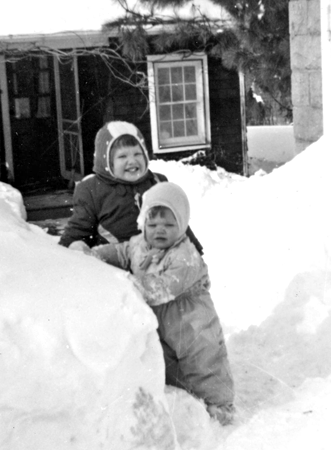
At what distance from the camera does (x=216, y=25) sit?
12.1m

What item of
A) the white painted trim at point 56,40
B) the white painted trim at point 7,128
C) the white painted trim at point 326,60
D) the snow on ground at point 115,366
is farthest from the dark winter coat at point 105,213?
the white painted trim at point 7,128

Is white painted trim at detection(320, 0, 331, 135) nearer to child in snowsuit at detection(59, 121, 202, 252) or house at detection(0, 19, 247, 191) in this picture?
child in snowsuit at detection(59, 121, 202, 252)

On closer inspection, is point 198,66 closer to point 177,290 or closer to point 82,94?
point 82,94

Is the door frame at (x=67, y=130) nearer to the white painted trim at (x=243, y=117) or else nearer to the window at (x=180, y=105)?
the window at (x=180, y=105)

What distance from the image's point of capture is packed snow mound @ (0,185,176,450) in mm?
2537

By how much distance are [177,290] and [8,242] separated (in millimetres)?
807

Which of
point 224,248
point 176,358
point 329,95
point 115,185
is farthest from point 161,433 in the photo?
point 329,95

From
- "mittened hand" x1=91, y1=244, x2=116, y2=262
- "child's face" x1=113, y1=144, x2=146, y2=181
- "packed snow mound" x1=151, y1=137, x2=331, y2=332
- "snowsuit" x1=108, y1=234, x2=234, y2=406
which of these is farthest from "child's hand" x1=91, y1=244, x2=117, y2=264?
"packed snow mound" x1=151, y1=137, x2=331, y2=332

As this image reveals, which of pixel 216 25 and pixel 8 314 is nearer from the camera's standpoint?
pixel 8 314

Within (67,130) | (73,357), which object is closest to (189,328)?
(73,357)

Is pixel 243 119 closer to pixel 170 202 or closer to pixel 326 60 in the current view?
pixel 326 60

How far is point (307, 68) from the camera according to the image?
843 centimetres

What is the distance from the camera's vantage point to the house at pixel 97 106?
42.9 ft

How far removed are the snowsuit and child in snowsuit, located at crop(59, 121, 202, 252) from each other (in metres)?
0.40
